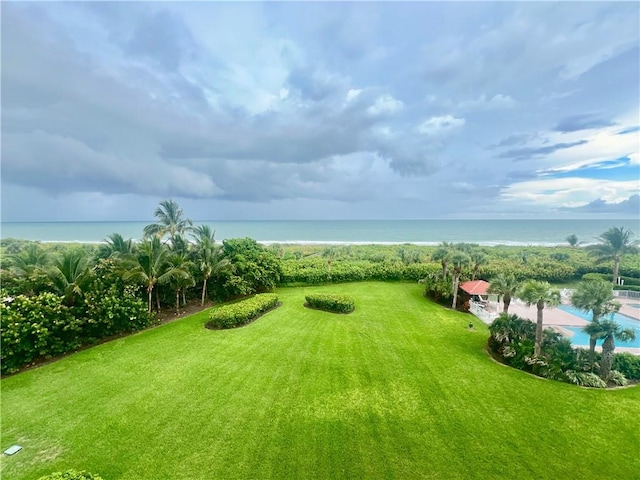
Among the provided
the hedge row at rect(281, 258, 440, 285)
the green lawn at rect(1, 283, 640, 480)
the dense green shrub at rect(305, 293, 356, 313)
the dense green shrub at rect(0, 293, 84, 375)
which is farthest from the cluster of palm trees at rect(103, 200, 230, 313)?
the hedge row at rect(281, 258, 440, 285)

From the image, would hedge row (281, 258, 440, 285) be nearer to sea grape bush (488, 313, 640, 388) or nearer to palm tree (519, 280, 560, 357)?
sea grape bush (488, 313, 640, 388)

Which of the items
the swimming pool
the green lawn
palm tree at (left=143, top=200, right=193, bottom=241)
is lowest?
the green lawn

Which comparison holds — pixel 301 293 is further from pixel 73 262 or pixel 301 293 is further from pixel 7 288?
pixel 7 288

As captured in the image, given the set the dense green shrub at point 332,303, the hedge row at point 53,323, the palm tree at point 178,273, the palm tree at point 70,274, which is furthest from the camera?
the dense green shrub at point 332,303

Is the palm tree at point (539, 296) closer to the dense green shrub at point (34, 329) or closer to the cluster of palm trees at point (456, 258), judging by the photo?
the cluster of palm trees at point (456, 258)

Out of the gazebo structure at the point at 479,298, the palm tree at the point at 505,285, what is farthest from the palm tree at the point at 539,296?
the gazebo structure at the point at 479,298

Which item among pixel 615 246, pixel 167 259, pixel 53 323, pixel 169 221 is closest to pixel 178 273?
pixel 167 259

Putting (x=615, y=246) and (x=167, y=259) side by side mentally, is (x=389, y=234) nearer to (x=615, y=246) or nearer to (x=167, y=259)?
(x=615, y=246)
